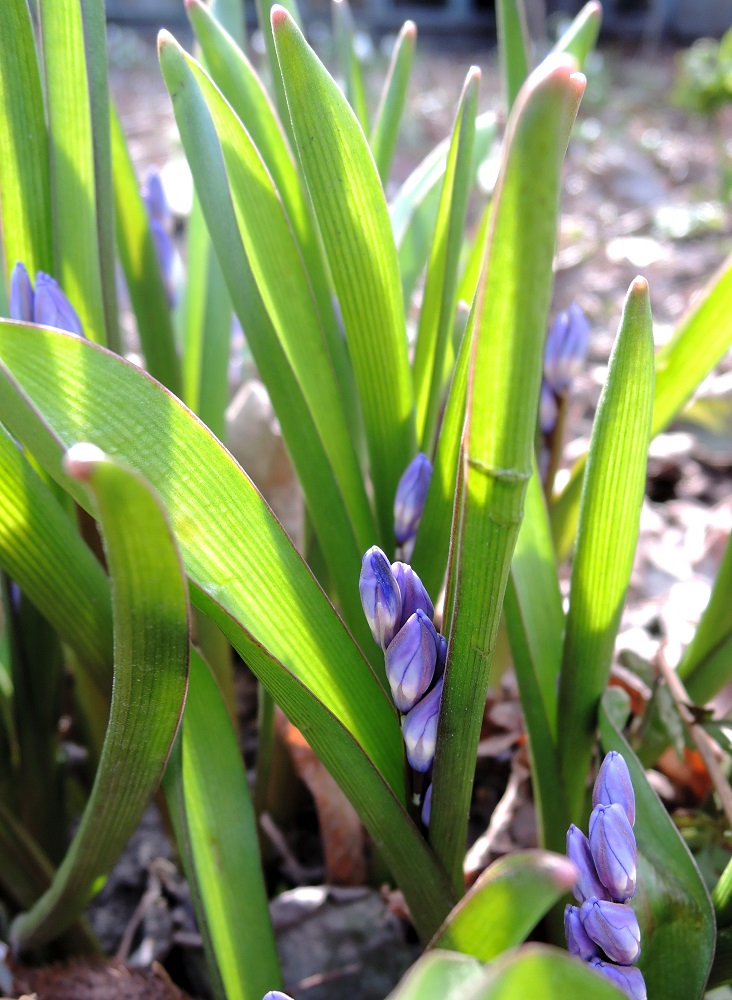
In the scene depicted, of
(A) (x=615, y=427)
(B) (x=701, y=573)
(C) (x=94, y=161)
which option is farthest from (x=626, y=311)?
(B) (x=701, y=573)

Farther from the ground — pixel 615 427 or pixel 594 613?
pixel 615 427

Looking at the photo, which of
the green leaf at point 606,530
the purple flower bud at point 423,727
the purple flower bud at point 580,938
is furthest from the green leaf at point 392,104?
the purple flower bud at point 580,938

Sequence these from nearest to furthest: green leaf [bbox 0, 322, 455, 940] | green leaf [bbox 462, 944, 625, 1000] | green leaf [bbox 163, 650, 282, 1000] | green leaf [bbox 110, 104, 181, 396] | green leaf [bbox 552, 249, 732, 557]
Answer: green leaf [bbox 462, 944, 625, 1000] → green leaf [bbox 0, 322, 455, 940] → green leaf [bbox 163, 650, 282, 1000] → green leaf [bbox 552, 249, 732, 557] → green leaf [bbox 110, 104, 181, 396]

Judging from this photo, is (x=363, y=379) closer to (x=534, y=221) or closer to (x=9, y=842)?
(x=534, y=221)

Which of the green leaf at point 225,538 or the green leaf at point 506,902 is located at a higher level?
the green leaf at point 225,538

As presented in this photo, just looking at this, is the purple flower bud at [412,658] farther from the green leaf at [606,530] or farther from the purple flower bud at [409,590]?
the green leaf at [606,530]

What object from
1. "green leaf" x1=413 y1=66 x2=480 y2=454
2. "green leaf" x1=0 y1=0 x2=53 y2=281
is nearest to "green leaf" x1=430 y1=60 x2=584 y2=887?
"green leaf" x1=413 y1=66 x2=480 y2=454

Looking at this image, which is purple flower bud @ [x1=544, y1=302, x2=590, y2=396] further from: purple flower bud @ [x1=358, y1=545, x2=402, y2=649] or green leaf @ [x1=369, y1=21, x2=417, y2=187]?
purple flower bud @ [x1=358, y1=545, x2=402, y2=649]
